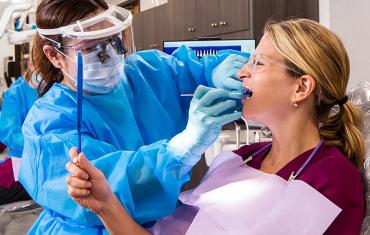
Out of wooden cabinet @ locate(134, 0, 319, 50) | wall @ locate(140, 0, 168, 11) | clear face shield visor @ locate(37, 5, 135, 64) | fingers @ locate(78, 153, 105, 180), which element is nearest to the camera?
fingers @ locate(78, 153, 105, 180)

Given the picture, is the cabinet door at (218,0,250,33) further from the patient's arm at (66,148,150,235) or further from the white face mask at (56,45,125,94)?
the patient's arm at (66,148,150,235)

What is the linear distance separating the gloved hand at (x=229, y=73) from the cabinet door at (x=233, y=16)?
2.37 m

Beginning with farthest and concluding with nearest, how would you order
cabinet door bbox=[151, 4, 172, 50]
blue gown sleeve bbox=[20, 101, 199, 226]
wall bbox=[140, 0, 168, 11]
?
wall bbox=[140, 0, 168, 11] < cabinet door bbox=[151, 4, 172, 50] < blue gown sleeve bbox=[20, 101, 199, 226]

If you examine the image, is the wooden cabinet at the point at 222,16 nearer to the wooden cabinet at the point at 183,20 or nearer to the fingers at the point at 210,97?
the wooden cabinet at the point at 183,20

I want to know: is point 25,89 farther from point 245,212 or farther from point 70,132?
point 245,212

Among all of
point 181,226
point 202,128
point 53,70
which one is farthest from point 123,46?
point 181,226

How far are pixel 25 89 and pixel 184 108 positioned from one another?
1.65 metres

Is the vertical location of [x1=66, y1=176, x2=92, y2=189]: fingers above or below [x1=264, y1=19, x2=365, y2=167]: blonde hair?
below

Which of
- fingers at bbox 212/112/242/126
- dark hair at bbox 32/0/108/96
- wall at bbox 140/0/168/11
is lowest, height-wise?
fingers at bbox 212/112/242/126

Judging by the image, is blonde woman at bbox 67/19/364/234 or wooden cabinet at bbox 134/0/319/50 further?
wooden cabinet at bbox 134/0/319/50

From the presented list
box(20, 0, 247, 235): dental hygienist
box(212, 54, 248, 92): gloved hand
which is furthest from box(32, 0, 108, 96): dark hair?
box(212, 54, 248, 92): gloved hand

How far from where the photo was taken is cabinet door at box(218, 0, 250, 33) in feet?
12.6

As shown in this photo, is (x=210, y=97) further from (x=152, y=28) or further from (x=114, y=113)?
(x=152, y=28)

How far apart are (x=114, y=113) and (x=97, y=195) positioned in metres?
0.38
